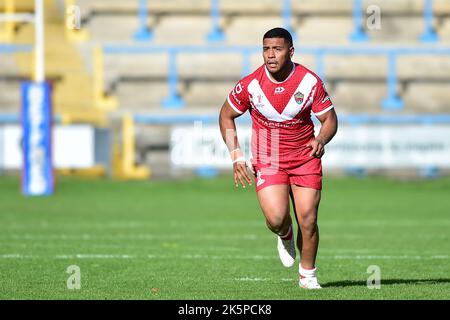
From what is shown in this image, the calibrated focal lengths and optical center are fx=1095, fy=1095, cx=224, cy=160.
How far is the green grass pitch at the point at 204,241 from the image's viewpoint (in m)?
8.71

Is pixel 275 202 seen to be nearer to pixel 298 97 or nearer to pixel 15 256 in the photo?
pixel 298 97

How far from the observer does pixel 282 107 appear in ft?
28.6

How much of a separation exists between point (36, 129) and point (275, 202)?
11830 mm

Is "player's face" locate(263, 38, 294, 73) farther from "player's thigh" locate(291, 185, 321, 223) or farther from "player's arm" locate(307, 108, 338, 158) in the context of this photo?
"player's thigh" locate(291, 185, 321, 223)

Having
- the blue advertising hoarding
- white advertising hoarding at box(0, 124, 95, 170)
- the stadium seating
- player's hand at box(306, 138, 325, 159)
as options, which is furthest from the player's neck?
the stadium seating

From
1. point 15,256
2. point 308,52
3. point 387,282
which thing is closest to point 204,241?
point 15,256

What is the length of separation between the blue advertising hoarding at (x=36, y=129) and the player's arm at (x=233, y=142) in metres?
11.3

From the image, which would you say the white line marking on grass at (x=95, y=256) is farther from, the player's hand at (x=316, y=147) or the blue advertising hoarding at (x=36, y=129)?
the blue advertising hoarding at (x=36, y=129)

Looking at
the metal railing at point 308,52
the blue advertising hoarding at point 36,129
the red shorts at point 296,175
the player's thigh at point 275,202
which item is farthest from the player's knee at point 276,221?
the metal railing at point 308,52

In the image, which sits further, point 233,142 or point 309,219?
point 233,142

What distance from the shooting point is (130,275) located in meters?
9.59

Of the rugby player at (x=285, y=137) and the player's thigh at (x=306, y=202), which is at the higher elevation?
the rugby player at (x=285, y=137)

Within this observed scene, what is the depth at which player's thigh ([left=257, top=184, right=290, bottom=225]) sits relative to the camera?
875 cm
